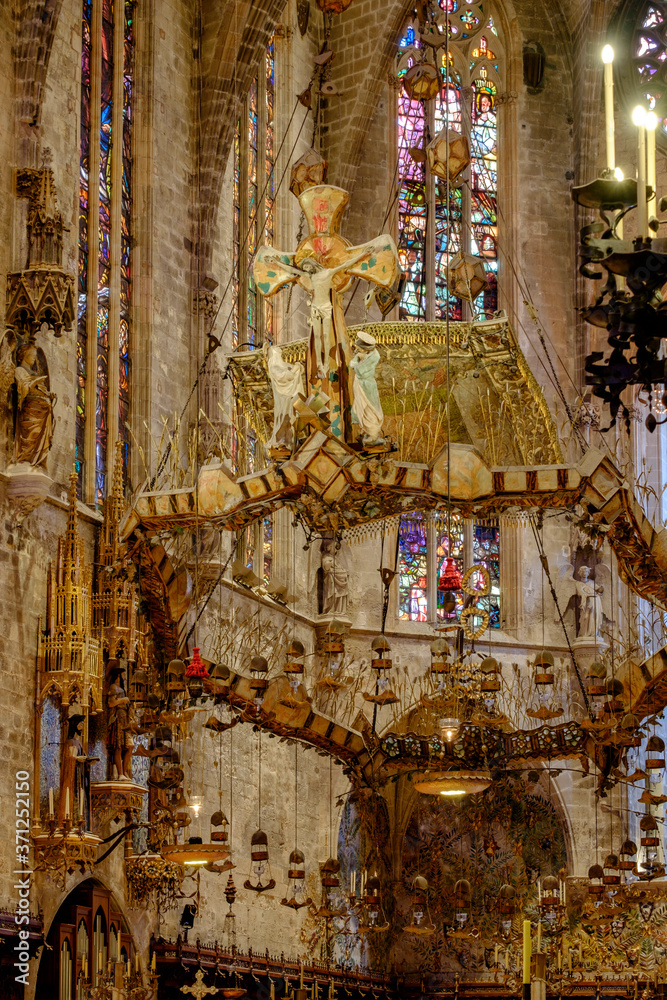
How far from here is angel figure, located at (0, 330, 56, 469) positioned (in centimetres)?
1856

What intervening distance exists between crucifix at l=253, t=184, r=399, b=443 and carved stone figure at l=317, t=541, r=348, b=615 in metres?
9.01

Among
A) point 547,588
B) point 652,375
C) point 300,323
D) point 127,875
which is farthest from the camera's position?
point 547,588

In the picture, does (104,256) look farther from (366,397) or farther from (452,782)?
(452,782)

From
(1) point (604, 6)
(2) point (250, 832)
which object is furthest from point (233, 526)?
(1) point (604, 6)

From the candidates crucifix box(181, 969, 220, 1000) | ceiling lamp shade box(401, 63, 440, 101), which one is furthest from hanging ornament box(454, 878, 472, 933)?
ceiling lamp shade box(401, 63, 440, 101)

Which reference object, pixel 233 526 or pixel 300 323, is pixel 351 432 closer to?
pixel 233 526

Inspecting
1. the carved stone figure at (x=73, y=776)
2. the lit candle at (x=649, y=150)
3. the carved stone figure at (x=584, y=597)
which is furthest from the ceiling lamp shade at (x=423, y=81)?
the lit candle at (x=649, y=150)

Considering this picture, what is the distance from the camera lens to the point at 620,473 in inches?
661

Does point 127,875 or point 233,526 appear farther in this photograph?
point 127,875

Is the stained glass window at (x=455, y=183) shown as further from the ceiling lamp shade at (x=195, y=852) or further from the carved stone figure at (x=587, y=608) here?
the ceiling lamp shade at (x=195, y=852)

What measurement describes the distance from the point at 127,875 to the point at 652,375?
13457 mm

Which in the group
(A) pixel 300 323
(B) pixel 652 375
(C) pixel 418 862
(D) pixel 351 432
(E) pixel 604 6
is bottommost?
(C) pixel 418 862

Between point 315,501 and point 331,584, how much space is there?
9312 millimetres

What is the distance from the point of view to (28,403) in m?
18.7
